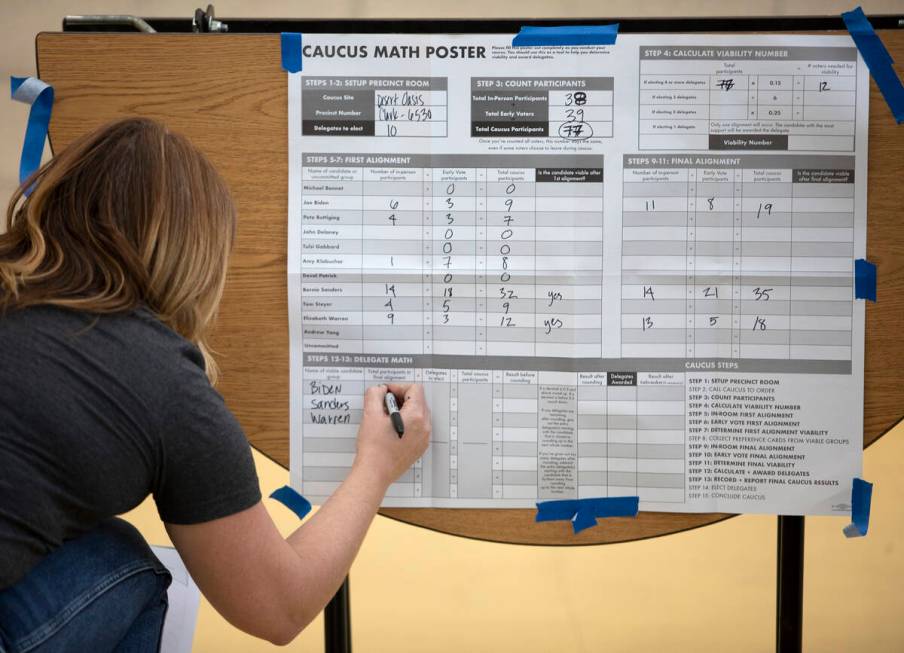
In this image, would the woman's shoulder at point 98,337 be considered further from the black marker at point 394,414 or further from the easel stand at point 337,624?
the easel stand at point 337,624

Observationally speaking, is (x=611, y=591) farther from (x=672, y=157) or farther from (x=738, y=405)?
(x=672, y=157)

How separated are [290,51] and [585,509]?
30.7 inches

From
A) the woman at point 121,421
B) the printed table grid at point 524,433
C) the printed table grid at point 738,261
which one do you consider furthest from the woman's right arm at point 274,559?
the printed table grid at point 738,261

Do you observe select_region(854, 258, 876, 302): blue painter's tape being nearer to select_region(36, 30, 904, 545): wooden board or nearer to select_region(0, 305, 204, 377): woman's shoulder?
select_region(36, 30, 904, 545): wooden board

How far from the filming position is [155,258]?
2.70 ft

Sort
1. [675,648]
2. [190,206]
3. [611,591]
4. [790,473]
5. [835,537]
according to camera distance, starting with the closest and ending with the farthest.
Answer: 1. [190,206]
2. [790,473]
3. [675,648]
4. [611,591]
5. [835,537]

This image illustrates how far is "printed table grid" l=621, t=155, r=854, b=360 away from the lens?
1.11 metres

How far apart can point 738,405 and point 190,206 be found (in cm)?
78

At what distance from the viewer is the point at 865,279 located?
3.63ft

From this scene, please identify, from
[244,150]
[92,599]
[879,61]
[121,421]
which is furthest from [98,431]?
[879,61]

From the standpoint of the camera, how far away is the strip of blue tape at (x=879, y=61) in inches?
43.1

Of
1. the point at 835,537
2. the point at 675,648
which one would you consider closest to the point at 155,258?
the point at 675,648

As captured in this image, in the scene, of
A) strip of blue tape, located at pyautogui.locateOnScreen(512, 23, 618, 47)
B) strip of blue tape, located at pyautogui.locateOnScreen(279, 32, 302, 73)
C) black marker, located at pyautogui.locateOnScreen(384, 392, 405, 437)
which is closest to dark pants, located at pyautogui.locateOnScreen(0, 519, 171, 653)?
black marker, located at pyautogui.locateOnScreen(384, 392, 405, 437)

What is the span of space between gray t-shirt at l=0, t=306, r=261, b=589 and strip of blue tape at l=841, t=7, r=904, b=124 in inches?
38.3
